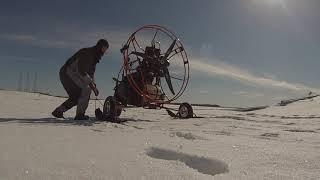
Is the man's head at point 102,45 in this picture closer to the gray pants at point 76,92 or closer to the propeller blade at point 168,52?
the gray pants at point 76,92

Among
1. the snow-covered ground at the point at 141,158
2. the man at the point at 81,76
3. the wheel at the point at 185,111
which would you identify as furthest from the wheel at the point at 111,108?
the snow-covered ground at the point at 141,158

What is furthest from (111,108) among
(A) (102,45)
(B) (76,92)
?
(A) (102,45)

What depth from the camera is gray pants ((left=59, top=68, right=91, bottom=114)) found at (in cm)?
784

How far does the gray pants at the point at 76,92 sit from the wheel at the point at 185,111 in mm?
2707

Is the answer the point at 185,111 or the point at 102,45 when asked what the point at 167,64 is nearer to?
the point at 185,111

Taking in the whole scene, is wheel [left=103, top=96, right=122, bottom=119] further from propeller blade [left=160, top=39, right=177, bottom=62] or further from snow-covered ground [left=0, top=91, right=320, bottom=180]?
snow-covered ground [left=0, top=91, right=320, bottom=180]

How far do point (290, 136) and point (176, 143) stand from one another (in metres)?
2.27

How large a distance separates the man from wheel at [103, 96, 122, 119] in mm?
408

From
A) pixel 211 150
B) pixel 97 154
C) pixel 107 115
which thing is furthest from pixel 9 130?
pixel 107 115

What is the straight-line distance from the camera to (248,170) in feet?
11.6

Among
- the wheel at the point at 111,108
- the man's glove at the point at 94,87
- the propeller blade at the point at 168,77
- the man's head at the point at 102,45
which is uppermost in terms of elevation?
the man's head at the point at 102,45

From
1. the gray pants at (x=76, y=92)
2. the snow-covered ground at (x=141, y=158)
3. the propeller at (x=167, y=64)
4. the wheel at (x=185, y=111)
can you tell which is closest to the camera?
the snow-covered ground at (x=141, y=158)

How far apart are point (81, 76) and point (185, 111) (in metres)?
2.91

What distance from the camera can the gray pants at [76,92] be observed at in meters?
7.84
